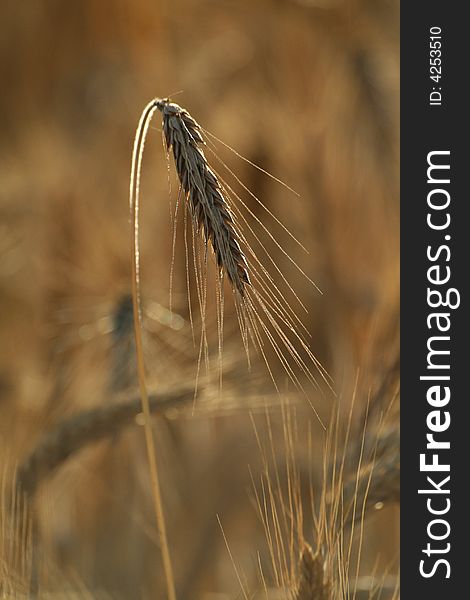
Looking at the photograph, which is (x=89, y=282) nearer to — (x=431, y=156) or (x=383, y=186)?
(x=383, y=186)

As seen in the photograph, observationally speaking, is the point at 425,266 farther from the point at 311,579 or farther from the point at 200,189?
the point at 200,189

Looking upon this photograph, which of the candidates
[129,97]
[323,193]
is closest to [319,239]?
[323,193]

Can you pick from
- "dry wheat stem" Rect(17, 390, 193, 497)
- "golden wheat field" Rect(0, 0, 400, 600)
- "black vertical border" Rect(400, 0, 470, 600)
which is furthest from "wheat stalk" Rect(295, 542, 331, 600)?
"dry wheat stem" Rect(17, 390, 193, 497)

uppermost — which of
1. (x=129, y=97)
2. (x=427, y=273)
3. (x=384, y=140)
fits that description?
(x=129, y=97)

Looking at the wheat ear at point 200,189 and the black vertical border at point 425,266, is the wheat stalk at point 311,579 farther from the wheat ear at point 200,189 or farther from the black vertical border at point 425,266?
the wheat ear at point 200,189

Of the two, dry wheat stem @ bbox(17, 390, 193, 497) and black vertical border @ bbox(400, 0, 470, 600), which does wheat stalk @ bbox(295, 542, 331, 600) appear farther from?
dry wheat stem @ bbox(17, 390, 193, 497)
